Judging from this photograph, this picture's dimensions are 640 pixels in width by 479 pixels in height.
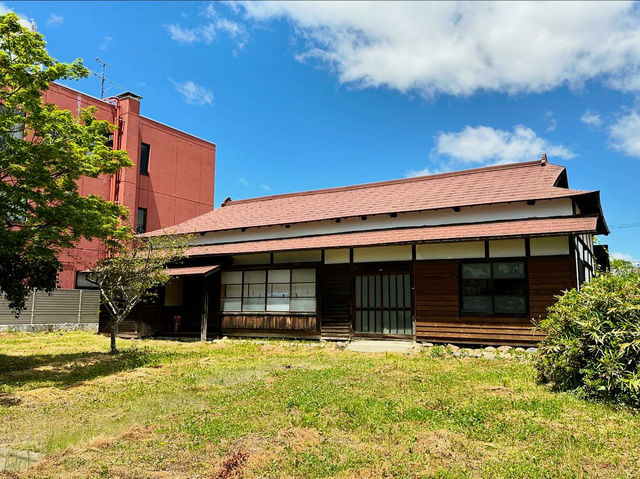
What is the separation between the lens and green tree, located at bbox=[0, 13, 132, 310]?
9148 millimetres

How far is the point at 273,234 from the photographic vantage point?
58.2 feet

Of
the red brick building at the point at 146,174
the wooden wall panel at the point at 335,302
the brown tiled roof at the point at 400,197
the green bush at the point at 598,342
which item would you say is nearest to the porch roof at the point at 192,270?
the brown tiled roof at the point at 400,197

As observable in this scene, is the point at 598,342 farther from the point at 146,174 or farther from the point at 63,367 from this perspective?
the point at 146,174

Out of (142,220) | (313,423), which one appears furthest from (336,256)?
(142,220)

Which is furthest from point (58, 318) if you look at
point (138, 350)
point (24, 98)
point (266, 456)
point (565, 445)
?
point (565, 445)

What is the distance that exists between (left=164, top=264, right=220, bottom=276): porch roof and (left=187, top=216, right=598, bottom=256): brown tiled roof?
0.66 meters

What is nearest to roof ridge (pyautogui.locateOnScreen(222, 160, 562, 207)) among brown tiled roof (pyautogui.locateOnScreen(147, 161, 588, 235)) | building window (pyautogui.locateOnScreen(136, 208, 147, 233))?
brown tiled roof (pyautogui.locateOnScreen(147, 161, 588, 235))

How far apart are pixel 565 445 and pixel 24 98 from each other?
10982mm

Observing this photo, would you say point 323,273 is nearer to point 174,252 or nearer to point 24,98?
point 174,252

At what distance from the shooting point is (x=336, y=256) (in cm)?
1534

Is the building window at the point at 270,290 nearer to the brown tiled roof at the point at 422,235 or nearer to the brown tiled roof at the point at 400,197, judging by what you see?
the brown tiled roof at the point at 422,235

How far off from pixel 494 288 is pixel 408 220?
372 centimetres

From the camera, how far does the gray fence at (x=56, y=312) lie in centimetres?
1977

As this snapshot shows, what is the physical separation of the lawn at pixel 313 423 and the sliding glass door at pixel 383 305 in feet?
12.4
